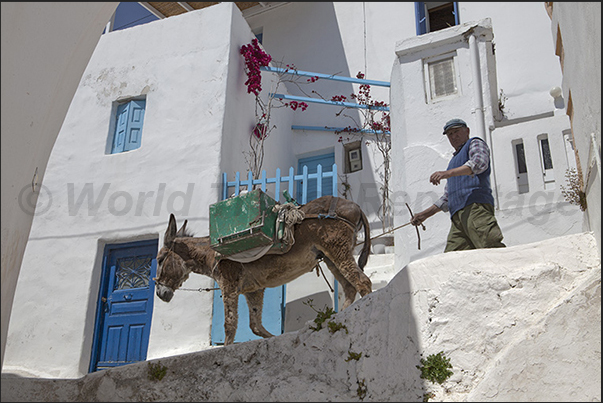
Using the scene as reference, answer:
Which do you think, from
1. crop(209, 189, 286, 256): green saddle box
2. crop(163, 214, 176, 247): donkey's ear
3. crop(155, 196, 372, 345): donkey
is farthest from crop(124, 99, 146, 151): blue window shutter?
crop(209, 189, 286, 256): green saddle box

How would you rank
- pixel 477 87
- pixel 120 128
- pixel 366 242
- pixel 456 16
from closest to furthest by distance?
pixel 366 242
pixel 477 87
pixel 120 128
pixel 456 16

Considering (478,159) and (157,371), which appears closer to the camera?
(157,371)

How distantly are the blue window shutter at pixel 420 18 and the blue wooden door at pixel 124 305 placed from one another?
6.43 meters

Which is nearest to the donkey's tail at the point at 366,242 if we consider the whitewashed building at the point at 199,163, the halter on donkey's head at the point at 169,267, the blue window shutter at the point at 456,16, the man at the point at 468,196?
the man at the point at 468,196

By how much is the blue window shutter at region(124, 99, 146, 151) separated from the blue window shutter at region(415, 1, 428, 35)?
539 cm

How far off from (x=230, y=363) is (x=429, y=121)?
4647mm

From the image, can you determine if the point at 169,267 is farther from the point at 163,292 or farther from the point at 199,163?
the point at 199,163

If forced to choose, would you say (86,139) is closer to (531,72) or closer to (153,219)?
(153,219)

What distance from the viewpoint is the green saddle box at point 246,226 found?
5215 millimetres

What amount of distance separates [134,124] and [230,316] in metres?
4.58

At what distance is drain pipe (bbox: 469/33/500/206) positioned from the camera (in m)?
6.88

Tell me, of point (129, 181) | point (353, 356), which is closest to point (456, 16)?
point (129, 181)

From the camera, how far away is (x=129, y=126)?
877 centimetres

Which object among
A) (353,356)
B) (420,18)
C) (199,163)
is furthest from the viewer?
(420,18)
